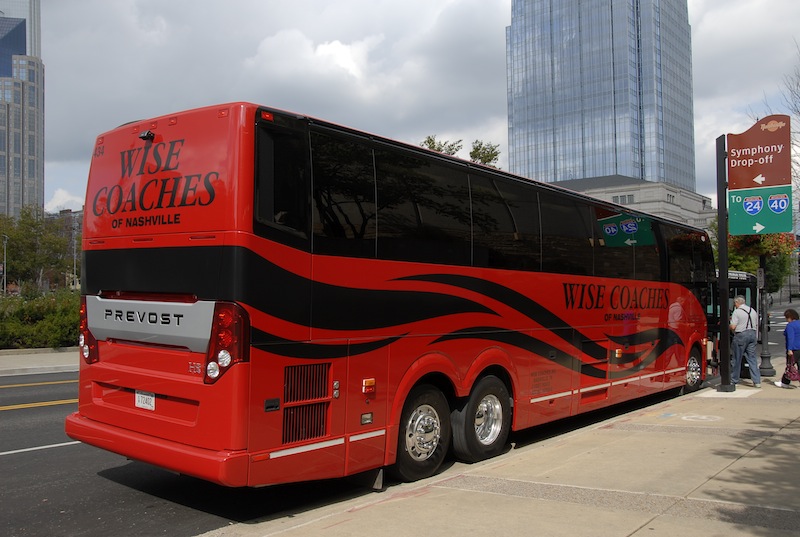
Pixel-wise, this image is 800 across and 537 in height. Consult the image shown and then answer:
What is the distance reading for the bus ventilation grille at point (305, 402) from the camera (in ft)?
17.4

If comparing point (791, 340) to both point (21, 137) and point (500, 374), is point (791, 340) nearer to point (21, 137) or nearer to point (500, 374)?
point (500, 374)

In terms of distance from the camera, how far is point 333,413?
5.64 metres

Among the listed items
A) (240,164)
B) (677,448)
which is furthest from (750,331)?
(240,164)

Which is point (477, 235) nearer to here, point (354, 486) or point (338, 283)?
point (338, 283)

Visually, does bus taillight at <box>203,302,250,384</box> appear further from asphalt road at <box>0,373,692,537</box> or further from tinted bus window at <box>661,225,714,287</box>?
tinted bus window at <box>661,225,714,287</box>

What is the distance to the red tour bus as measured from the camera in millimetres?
→ 5133

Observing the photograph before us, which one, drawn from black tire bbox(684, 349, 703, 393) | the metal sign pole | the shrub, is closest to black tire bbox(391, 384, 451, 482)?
the metal sign pole

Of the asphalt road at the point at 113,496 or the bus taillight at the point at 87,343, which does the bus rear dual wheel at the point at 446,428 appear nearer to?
the asphalt road at the point at 113,496

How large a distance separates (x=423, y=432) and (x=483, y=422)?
124 centimetres

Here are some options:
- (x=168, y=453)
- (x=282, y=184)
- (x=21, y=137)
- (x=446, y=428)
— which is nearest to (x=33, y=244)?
(x=446, y=428)

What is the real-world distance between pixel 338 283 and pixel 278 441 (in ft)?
4.62

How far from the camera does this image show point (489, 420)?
25.6ft

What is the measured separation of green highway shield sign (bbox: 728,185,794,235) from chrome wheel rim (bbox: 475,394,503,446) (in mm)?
7675

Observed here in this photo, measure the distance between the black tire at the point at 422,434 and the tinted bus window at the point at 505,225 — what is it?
1650mm
